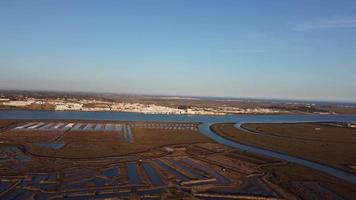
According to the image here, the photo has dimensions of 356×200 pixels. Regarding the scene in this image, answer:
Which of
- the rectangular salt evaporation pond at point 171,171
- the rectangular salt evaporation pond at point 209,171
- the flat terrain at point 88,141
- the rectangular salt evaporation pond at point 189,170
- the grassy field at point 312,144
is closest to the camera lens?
the rectangular salt evaporation pond at point 209,171

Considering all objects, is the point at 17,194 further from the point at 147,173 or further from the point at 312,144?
the point at 312,144

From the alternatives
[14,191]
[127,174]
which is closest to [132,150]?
[127,174]

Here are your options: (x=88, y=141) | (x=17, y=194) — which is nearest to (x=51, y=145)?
(x=88, y=141)

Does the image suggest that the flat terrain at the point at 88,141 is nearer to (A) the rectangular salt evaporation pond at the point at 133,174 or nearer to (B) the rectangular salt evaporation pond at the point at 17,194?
(A) the rectangular salt evaporation pond at the point at 133,174

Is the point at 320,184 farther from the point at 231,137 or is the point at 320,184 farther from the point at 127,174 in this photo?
the point at 231,137

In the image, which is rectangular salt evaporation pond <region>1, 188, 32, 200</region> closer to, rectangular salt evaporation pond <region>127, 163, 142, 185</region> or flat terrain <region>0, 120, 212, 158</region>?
rectangular salt evaporation pond <region>127, 163, 142, 185</region>

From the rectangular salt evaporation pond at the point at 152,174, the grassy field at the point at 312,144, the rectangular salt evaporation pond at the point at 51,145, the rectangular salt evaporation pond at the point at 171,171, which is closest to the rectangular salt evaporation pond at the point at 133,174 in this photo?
the rectangular salt evaporation pond at the point at 152,174
